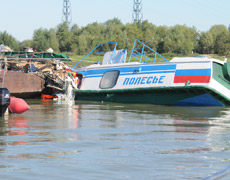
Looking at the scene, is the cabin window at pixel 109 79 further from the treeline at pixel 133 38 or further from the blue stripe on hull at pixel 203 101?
the treeline at pixel 133 38

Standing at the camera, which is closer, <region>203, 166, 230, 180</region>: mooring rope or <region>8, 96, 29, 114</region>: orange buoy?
<region>203, 166, 230, 180</region>: mooring rope

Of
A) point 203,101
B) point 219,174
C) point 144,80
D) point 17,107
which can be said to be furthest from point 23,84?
point 219,174

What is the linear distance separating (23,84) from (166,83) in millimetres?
6750

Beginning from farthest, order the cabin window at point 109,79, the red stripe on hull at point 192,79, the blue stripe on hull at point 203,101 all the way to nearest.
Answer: the cabin window at point 109,79 < the blue stripe on hull at point 203,101 < the red stripe on hull at point 192,79

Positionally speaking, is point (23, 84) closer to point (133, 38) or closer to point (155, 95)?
point (155, 95)

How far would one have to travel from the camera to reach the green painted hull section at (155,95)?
16961 millimetres

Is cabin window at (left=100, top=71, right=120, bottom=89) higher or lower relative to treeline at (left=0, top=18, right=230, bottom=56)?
lower

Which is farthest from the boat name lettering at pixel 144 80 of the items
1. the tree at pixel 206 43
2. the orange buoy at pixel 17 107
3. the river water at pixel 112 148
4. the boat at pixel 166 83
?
the tree at pixel 206 43

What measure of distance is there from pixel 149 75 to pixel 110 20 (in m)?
83.2

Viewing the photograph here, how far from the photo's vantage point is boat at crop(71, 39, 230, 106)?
1697 cm

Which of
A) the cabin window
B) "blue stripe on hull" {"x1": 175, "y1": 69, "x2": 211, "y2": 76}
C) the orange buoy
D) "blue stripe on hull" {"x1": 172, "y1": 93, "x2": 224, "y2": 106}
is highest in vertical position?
"blue stripe on hull" {"x1": 175, "y1": 69, "x2": 211, "y2": 76}

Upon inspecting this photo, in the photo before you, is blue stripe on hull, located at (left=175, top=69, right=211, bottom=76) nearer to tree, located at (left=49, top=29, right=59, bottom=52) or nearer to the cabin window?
the cabin window

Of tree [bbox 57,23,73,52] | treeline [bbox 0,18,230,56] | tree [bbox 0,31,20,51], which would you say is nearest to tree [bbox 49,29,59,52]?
treeline [bbox 0,18,230,56]

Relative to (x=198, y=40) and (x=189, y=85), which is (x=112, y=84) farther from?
(x=198, y=40)
